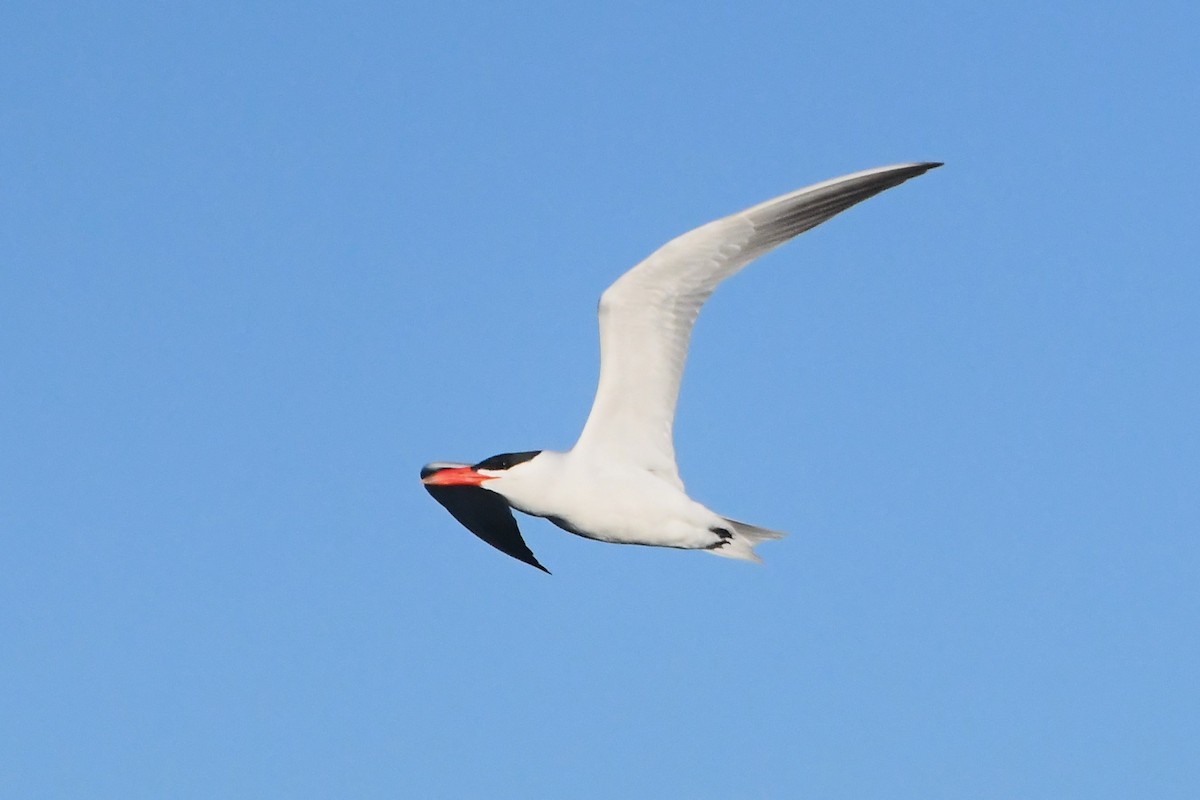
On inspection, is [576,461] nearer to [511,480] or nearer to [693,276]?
[511,480]

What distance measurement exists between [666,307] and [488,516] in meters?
4.06

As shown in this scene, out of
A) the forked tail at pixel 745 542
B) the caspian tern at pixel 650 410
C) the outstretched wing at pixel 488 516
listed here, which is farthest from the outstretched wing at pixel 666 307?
the outstretched wing at pixel 488 516

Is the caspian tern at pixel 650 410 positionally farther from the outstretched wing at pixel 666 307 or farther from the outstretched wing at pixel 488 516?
the outstretched wing at pixel 488 516

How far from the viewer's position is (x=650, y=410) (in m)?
14.1

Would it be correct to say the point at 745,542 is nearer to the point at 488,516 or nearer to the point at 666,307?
the point at 666,307

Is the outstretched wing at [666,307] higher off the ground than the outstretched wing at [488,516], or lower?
higher

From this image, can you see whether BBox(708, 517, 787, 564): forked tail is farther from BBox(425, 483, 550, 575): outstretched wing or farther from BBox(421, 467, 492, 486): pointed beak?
BBox(425, 483, 550, 575): outstretched wing

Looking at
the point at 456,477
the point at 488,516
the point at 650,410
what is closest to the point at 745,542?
the point at 650,410

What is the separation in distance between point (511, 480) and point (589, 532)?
77cm

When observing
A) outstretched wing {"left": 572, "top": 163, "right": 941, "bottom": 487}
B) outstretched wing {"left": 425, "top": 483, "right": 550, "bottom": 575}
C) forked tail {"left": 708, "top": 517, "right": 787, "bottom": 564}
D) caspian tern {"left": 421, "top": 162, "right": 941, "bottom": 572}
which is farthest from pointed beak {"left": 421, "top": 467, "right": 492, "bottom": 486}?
forked tail {"left": 708, "top": 517, "right": 787, "bottom": 564}

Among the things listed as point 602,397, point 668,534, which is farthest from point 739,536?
point 602,397

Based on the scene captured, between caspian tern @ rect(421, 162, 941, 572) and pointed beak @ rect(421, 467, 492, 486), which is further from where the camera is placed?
pointed beak @ rect(421, 467, 492, 486)

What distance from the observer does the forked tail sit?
47.2 feet

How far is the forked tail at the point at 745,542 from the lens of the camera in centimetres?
1438
